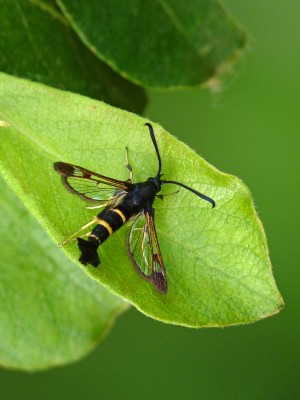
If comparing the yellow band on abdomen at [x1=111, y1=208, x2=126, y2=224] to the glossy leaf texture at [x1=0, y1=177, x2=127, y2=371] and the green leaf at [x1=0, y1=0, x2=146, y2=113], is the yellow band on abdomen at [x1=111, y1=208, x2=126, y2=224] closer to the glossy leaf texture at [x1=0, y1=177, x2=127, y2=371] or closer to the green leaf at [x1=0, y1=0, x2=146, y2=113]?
the glossy leaf texture at [x1=0, y1=177, x2=127, y2=371]

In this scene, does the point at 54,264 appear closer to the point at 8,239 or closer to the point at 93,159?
the point at 8,239

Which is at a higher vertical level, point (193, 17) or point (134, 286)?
point (193, 17)

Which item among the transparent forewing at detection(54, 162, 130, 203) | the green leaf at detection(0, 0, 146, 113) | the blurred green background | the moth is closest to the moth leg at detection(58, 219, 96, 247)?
the moth

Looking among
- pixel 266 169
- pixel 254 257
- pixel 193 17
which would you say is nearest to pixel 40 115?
pixel 254 257

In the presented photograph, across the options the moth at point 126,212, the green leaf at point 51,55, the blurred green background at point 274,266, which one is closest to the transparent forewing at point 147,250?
the moth at point 126,212

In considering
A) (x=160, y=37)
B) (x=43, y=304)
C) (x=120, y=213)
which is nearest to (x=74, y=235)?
(x=120, y=213)

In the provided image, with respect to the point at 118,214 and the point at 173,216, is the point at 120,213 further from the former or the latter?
the point at 173,216
